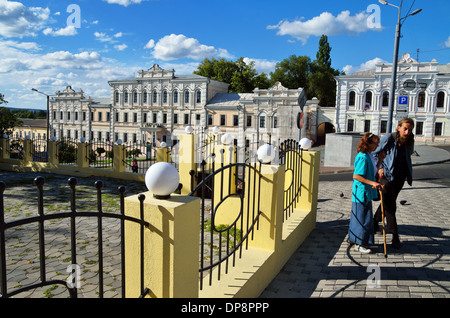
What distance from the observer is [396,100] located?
1252 inches

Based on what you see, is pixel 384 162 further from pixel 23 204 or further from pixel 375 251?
pixel 23 204

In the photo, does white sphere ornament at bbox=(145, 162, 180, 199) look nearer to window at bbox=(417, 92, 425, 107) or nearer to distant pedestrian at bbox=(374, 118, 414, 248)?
distant pedestrian at bbox=(374, 118, 414, 248)

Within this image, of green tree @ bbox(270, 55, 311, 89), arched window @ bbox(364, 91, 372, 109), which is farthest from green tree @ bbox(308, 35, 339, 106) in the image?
arched window @ bbox(364, 91, 372, 109)

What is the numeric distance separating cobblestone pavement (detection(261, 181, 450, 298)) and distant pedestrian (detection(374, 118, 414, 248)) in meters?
0.44

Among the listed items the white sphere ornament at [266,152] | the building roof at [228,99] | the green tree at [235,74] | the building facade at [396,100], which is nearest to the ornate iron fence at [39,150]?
the white sphere ornament at [266,152]

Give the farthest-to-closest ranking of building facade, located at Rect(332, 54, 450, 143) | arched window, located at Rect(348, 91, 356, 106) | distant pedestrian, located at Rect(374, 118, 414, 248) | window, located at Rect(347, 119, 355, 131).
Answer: window, located at Rect(347, 119, 355, 131)
arched window, located at Rect(348, 91, 356, 106)
building facade, located at Rect(332, 54, 450, 143)
distant pedestrian, located at Rect(374, 118, 414, 248)

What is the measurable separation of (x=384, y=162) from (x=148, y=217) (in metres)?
4.06

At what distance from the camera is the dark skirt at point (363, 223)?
15.0 ft

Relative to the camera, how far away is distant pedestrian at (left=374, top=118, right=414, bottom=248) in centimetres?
476

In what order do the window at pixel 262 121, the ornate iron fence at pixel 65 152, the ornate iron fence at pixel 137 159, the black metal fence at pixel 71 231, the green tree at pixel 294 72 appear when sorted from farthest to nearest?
the green tree at pixel 294 72 < the window at pixel 262 121 < the ornate iron fence at pixel 65 152 < the ornate iron fence at pixel 137 159 < the black metal fence at pixel 71 231

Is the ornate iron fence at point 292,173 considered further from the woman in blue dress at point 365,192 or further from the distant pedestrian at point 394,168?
the distant pedestrian at point 394,168

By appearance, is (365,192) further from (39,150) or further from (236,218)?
(39,150)

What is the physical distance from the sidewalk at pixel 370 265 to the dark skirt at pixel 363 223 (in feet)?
0.69

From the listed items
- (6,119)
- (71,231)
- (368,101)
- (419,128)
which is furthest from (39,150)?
(419,128)
